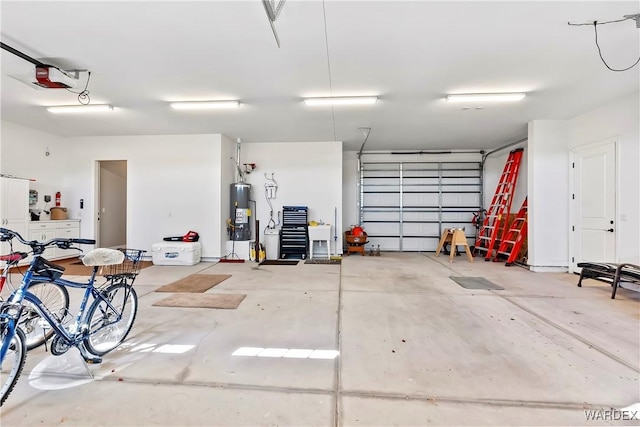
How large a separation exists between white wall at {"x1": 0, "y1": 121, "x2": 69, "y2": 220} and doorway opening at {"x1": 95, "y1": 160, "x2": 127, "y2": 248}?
30.1 inches

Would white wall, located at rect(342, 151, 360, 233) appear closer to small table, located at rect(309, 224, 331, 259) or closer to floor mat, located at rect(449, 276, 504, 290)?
small table, located at rect(309, 224, 331, 259)

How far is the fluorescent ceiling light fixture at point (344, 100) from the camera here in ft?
14.7

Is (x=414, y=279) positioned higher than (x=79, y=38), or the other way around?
(x=79, y=38)

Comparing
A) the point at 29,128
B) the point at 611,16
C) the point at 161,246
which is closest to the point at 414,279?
the point at 611,16

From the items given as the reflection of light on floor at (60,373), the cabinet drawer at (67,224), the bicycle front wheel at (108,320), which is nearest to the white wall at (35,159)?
the cabinet drawer at (67,224)

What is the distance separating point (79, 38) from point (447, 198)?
28.1 feet

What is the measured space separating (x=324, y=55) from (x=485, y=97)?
2.83 m

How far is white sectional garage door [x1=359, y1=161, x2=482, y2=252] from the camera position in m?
8.38

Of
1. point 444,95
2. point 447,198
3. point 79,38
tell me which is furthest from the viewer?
point 447,198

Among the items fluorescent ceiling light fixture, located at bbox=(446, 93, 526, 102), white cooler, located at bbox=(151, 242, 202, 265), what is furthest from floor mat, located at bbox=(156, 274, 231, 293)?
fluorescent ceiling light fixture, located at bbox=(446, 93, 526, 102)

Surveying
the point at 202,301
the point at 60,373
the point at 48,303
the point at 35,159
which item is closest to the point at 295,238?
the point at 202,301

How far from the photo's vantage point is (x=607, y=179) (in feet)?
15.5

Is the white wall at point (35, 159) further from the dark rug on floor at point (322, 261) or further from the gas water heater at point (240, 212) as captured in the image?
the dark rug on floor at point (322, 261)

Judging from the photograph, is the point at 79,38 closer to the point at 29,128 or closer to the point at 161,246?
the point at 161,246
